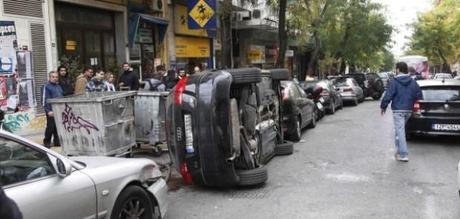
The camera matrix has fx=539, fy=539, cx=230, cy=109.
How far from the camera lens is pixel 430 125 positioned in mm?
11047

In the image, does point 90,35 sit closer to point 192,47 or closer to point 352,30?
point 192,47

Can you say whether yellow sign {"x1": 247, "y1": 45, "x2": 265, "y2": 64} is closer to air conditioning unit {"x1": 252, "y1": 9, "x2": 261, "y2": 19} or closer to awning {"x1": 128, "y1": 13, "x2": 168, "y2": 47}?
air conditioning unit {"x1": 252, "y1": 9, "x2": 261, "y2": 19}

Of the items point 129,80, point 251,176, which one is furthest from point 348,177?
point 129,80

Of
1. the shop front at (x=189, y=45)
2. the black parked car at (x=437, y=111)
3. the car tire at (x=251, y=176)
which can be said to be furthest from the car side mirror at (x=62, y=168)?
the shop front at (x=189, y=45)

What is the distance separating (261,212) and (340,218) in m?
0.92

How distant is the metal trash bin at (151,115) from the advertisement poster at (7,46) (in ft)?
10.8

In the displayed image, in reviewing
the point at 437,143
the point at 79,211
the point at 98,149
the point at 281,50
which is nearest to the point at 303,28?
the point at 281,50

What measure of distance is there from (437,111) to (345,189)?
15.1ft

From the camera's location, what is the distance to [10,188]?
380 cm

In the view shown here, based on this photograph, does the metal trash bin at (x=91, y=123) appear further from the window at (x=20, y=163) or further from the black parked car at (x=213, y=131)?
the window at (x=20, y=163)

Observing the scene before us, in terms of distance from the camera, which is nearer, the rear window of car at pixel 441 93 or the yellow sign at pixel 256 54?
the rear window of car at pixel 441 93

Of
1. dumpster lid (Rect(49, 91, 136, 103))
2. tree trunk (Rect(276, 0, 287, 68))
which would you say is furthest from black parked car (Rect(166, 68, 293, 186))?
tree trunk (Rect(276, 0, 287, 68))

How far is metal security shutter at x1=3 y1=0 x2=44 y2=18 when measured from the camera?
38.1ft

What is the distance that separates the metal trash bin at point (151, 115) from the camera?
10.2m
